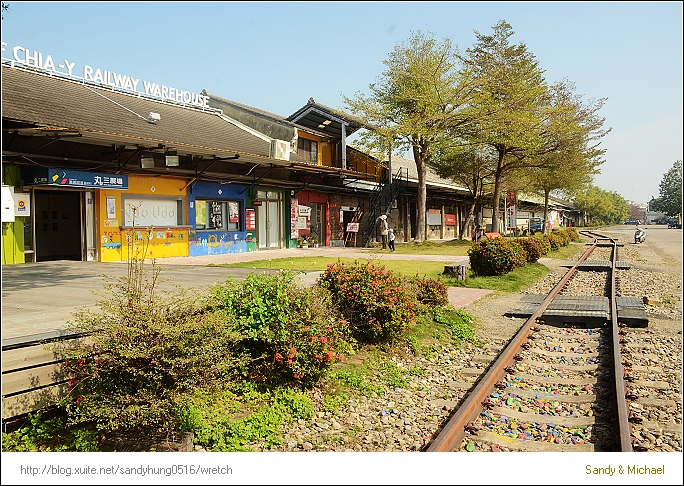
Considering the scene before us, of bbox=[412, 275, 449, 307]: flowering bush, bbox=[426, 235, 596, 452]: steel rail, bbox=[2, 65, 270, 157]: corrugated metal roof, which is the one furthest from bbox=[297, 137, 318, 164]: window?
bbox=[426, 235, 596, 452]: steel rail

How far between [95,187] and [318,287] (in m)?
11.0

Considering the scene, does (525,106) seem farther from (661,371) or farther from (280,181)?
(661,371)

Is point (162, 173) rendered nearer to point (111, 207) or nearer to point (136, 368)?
point (111, 207)

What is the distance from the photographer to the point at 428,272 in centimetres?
1449

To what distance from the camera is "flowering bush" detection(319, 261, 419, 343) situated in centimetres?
696

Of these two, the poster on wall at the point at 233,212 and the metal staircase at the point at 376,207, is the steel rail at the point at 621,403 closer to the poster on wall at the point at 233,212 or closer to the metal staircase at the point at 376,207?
the poster on wall at the point at 233,212

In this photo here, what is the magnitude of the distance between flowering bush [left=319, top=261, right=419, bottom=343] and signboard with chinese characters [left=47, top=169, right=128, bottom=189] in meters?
10.2

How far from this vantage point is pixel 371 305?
697cm

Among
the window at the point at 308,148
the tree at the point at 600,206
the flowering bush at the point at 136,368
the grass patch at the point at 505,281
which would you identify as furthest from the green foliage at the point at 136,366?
the tree at the point at 600,206

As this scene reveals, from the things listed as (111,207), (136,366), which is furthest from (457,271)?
(136,366)

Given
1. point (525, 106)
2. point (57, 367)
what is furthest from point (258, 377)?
point (525, 106)

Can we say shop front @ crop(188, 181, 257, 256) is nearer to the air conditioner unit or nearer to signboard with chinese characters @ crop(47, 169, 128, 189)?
the air conditioner unit

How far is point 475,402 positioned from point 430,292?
4.05 meters

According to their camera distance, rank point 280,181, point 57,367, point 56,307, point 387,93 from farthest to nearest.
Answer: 1. point 387,93
2. point 280,181
3. point 56,307
4. point 57,367
